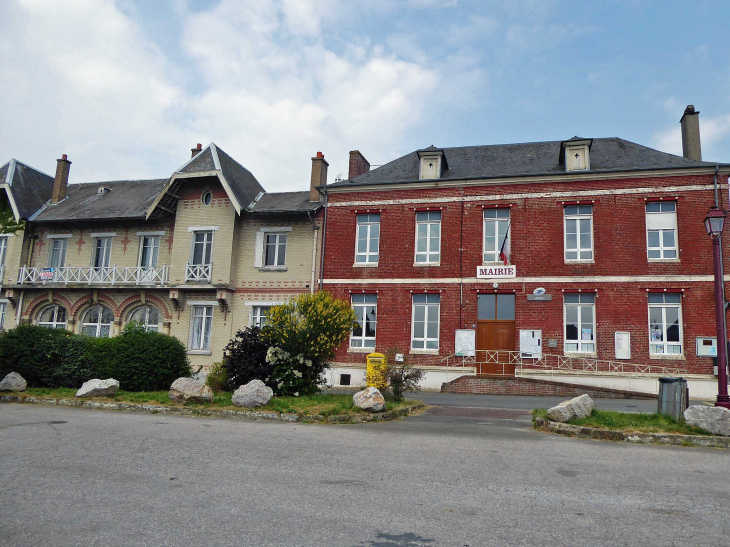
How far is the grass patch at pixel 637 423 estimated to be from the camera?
912 cm

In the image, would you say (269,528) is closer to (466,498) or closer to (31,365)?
(466,498)

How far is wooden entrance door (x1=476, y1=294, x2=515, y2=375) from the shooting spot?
20500mm

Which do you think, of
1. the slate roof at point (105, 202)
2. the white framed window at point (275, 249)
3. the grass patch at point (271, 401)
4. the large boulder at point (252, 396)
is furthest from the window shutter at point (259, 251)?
the large boulder at point (252, 396)

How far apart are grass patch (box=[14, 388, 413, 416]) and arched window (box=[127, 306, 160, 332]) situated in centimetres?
1126

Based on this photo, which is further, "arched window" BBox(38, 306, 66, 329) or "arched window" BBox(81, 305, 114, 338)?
"arched window" BBox(38, 306, 66, 329)

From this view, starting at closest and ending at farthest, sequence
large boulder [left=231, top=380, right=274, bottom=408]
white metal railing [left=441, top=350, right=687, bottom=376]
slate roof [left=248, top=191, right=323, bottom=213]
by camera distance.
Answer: large boulder [left=231, top=380, right=274, bottom=408], white metal railing [left=441, top=350, right=687, bottom=376], slate roof [left=248, top=191, right=323, bottom=213]

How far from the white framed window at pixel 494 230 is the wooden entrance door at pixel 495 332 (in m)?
1.59

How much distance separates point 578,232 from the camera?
67.1 ft

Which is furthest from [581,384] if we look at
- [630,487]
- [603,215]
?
[630,487]

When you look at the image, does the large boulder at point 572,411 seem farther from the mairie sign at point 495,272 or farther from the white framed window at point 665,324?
the mairie sign at point 495,272

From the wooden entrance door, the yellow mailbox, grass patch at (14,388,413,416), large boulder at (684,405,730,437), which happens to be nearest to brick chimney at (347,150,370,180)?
the wooden entrance door

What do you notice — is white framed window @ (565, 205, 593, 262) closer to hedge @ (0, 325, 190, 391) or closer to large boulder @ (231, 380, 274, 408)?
large boulder @ (231, 380, 274, 408)

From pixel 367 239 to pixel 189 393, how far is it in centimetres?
1241

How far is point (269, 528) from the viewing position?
435 cm
